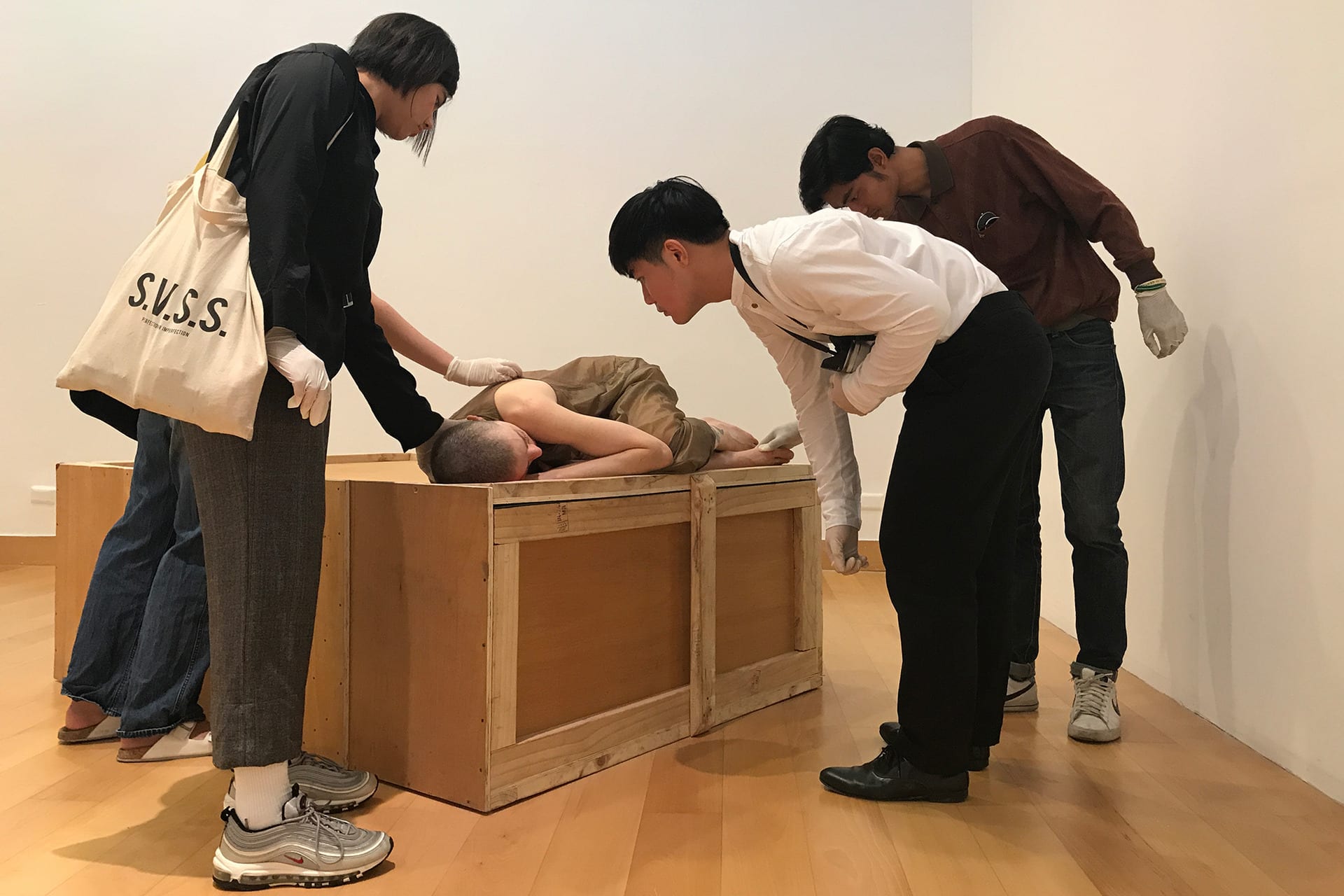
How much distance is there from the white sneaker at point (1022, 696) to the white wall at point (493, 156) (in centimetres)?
201

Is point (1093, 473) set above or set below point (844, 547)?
above

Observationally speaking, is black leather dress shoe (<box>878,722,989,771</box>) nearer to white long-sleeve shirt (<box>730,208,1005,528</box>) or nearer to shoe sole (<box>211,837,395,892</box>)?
white long-sleeve shirt (<box>730,208,1005,528</box>)

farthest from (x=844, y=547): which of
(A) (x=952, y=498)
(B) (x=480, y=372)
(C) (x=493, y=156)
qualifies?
(C) (x=493, y=156)

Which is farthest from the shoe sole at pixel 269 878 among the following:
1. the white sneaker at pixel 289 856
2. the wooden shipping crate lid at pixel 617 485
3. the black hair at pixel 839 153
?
the black hair at pixel 839 153

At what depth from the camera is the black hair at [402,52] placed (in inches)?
52.7

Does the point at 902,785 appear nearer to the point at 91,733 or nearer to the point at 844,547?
the point at 844,547

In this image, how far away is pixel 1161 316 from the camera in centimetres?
180

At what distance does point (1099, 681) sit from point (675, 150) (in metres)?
2.86

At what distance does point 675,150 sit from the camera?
12.8 ft

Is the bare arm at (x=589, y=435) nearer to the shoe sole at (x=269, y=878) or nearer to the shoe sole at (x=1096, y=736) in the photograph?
the shoe sole at (x=269, y=878)

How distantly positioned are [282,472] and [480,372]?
0.73 m

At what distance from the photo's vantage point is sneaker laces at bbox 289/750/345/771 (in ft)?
4.68

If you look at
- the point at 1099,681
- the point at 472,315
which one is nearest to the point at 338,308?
the point at 1099,681

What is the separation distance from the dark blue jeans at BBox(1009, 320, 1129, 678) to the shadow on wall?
19 centimetres
